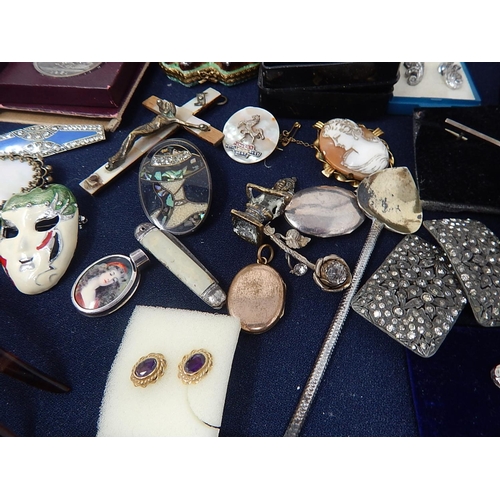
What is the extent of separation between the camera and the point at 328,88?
1.64 metres

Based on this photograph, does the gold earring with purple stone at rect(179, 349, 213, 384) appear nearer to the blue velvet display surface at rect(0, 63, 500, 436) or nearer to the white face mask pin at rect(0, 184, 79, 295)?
the blue velvet display surface at rect(0, 63, 500, 436)

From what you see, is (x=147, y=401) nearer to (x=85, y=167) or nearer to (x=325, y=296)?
(x=325, y=296)

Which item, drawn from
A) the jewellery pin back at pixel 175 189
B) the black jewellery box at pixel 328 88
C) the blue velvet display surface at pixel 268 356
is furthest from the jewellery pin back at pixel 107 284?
the black jewellery box at pixel 328 88

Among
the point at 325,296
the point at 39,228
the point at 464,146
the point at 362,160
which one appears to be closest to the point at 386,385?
the point at 325,296

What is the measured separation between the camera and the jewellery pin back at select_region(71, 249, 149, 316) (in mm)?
1292

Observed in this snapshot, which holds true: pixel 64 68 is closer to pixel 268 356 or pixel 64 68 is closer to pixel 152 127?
pixel 152 127

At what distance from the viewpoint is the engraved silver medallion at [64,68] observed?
5.59 feet

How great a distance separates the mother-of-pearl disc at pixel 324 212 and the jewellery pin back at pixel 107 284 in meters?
0.57

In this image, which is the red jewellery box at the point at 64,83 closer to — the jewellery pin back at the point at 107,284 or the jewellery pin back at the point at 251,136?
the jewellery pin back at the point at 251,136

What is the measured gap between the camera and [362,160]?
1542 millimetres

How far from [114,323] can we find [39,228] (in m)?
0.44

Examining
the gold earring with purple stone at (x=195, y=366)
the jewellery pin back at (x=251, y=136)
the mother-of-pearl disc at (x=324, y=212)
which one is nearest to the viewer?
the gold earring with purple stone at (x=195, y=366)

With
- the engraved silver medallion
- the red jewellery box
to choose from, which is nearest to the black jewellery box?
the red jewellery box

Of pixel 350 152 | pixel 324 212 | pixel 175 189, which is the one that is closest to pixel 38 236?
pixel 175 189
